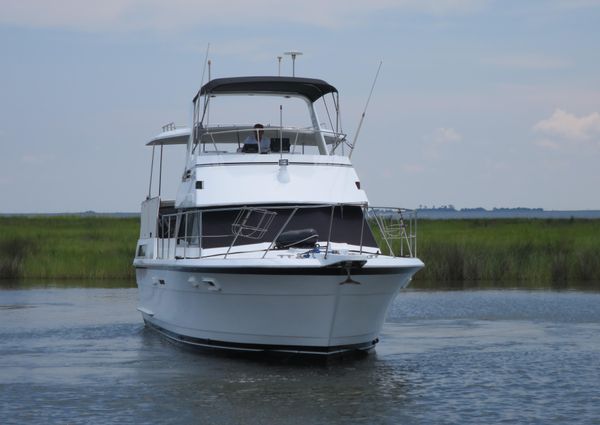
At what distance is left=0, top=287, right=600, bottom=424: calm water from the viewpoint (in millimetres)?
12883

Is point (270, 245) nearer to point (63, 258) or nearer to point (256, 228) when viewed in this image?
point (256, 228)

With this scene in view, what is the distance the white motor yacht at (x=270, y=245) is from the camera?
15062mm

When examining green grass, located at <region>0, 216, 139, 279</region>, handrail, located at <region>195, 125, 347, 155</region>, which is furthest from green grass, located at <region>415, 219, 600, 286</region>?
handrail, located at <region>195, 125, 347, 155</region>

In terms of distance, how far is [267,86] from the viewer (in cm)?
1922

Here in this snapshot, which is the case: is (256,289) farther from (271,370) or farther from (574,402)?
(574,402)

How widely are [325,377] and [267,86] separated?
6261 millimetres

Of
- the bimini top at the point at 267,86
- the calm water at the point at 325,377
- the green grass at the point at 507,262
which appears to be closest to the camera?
the calm water at the point at 325,377

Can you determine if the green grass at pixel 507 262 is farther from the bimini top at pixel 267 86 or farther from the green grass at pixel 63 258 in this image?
the bimini top at pixel 267 86

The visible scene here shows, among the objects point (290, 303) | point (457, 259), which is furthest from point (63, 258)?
point (290, 303)

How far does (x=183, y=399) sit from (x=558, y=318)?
434 inches

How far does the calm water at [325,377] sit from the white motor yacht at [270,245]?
588mm

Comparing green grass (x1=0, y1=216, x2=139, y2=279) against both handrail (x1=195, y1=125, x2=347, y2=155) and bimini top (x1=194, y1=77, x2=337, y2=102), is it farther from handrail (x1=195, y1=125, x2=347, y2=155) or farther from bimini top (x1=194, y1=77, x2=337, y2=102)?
bimini top (x1=194, y1=77, x2=337, y2=102)

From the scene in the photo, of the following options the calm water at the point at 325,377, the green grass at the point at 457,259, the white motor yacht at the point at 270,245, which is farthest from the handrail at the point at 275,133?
the green grass at the point at 457,259

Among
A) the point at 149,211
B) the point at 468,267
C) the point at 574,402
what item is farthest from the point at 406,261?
the point at 468,267
